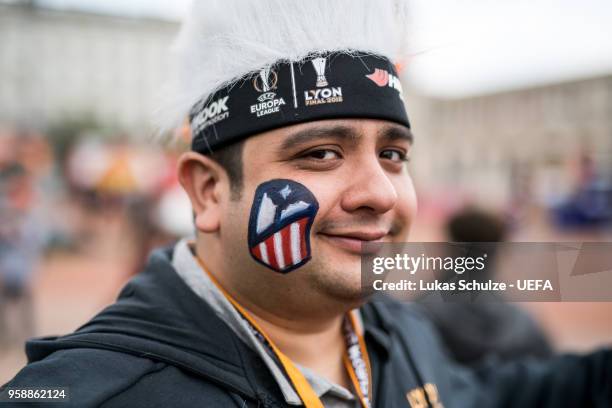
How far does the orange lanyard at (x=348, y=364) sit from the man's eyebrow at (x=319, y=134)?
0.53 m

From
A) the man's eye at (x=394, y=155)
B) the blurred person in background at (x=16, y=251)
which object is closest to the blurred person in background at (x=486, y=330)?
the man's eye at (x=394, y=155)

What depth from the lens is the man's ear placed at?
1.73 meters

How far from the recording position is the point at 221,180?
1.72m

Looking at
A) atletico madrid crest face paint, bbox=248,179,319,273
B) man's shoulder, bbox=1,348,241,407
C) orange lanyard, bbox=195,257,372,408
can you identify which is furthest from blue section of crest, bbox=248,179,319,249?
man's shoulder, bbox=1,348,241,407

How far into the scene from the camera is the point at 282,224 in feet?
5.15

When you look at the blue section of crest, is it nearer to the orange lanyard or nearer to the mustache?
the mustache

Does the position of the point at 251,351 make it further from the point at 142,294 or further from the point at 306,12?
the point at 306,12

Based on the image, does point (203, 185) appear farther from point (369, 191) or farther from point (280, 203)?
point (369, 191)

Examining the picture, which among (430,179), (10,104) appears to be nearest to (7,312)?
(10,104)

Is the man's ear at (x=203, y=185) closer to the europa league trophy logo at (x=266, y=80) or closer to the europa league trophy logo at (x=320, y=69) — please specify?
the europa league trophy logo at (x=266, y=80)

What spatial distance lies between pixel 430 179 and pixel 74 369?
4754 cm

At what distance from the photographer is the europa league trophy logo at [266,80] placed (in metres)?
1.63

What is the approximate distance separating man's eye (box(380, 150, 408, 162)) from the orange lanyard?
59 centimetres

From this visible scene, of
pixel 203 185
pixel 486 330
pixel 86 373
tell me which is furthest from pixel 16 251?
pixel 86 373
